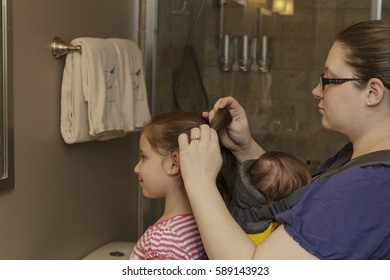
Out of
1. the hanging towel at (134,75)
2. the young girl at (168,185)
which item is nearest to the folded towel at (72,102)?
the hanging towel at (134,75)

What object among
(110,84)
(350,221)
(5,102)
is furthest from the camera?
(110,84)

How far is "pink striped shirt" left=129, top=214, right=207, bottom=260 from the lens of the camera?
1.33m

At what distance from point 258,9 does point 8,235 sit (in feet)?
5.52

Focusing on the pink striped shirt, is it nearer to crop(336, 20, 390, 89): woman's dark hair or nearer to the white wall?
crop(336, 20, 390, 89): woman's dark hair

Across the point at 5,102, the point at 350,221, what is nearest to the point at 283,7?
the point at 5,102

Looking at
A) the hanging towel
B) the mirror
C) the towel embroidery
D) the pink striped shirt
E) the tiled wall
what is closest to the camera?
the pink striped shirt

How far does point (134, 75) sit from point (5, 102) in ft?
2.65

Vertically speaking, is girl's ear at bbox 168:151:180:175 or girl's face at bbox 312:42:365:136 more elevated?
girl's face at bbox 312:42:365:136

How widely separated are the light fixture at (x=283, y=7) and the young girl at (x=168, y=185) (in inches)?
60.3

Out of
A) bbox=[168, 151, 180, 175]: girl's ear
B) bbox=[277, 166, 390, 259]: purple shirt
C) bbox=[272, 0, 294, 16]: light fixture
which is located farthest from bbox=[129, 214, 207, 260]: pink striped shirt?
bbox=[272, 0, 294, 16]: light fixture

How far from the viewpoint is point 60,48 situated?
2102mm

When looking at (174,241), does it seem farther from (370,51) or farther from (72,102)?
(72,102)

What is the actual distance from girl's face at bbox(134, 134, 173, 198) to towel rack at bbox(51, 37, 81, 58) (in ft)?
2.62

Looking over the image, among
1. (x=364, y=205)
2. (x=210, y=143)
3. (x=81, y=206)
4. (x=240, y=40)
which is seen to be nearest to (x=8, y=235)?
(x=81, y=206)
